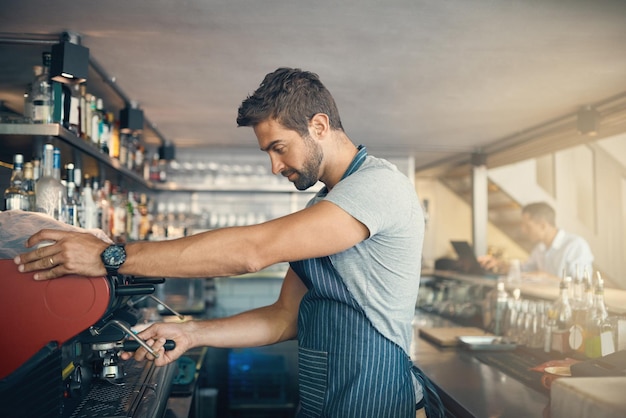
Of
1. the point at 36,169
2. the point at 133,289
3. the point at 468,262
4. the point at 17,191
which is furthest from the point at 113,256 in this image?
the point at 468,262

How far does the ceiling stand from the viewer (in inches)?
90.0

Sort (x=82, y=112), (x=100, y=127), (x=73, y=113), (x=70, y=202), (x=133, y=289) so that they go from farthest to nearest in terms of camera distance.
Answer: (x=100, y=127) < (x=82, y=112) < (x=70, y=202) < (x=73, y=113) < (x=133, y=289)

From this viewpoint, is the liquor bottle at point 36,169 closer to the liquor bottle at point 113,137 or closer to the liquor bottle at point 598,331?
the liquor bottle at point 113,137

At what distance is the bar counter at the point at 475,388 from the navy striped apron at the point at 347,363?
0.45 m

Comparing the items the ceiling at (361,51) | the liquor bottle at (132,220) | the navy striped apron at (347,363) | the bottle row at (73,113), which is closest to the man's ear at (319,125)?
the navy striped apron at (347,363)

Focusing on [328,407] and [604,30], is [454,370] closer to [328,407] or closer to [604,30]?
[328,407]

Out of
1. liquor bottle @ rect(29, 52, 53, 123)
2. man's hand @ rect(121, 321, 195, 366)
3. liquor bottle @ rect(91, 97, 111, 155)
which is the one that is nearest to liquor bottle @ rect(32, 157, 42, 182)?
liquor bottle @ rect(29, 52, 53, 123)

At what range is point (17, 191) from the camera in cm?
226

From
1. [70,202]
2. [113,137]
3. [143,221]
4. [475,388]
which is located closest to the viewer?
[475,388]

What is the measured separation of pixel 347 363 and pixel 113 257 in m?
0.68

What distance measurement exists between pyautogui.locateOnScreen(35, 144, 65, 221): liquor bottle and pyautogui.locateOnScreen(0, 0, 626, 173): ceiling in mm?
547

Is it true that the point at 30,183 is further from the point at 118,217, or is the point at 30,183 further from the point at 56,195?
the point at 118,217

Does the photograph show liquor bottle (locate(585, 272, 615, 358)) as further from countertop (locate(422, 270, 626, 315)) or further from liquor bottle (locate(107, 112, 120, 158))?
liquor bottle (locate(107, 112, 120, 158))

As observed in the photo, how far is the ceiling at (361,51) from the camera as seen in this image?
2285 mm
